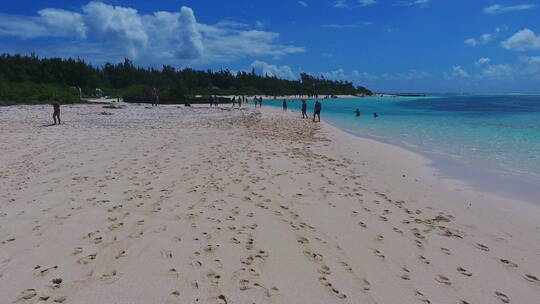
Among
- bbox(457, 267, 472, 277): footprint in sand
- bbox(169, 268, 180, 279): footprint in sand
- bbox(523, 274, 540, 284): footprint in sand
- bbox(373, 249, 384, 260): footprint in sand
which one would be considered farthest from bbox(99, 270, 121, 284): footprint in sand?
bbox(523, 274, 540, 284): footprint in sand

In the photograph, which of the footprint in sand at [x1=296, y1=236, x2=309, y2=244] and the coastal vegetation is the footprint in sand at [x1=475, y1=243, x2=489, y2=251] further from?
the coastal vegetation

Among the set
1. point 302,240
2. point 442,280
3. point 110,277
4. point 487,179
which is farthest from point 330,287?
point 487,179

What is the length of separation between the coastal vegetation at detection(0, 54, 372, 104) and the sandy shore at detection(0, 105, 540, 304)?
38408mm

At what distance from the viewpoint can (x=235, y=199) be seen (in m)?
7.11

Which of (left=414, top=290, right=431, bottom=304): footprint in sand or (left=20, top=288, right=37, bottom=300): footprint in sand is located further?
(left=414, top=290, right=431, bottom=304): footprint in sand

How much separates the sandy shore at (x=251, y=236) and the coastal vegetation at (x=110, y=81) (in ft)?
126

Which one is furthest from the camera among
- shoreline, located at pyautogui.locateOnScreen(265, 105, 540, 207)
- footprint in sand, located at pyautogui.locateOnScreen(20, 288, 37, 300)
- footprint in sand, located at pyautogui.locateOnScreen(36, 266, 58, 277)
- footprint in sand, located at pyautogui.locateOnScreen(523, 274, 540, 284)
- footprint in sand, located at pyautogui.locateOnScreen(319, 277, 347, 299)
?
shoreline, located at pyautogui.locateOnScreen(265, 105, 540, 207)

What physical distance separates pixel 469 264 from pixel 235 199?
4002mm

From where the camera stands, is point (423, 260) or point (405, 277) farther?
point (423, 260)

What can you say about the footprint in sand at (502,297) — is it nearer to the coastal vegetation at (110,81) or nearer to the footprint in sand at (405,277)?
the footprint in sand at (405,277)

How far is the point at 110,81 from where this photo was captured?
86.3 m

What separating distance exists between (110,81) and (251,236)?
90679 millimetres

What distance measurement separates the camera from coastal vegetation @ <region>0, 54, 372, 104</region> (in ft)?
144

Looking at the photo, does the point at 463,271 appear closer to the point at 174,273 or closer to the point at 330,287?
the point at 330,287
